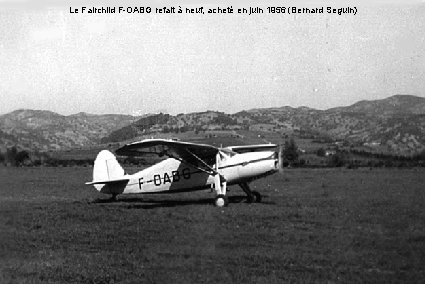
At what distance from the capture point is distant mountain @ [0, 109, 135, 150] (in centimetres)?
7000

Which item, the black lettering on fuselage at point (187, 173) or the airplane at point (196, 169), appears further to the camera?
the black lettering on fuselage at point (187, 173)

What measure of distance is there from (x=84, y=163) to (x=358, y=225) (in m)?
50.0

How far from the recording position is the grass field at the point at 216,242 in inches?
289

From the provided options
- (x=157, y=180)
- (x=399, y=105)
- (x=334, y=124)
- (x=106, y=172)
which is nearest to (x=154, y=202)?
(x=157, y=180)

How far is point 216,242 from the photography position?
945 cm

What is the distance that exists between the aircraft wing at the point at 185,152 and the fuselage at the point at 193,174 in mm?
239

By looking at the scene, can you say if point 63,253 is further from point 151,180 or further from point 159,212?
point 151,180

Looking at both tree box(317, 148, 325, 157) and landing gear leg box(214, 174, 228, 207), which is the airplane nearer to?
landing gear leg box(214, 174, 228, 207)

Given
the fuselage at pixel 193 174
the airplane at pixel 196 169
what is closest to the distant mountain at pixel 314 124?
the fuselage at pixel 193 174

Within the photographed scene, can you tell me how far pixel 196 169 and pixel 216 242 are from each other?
6970 mm

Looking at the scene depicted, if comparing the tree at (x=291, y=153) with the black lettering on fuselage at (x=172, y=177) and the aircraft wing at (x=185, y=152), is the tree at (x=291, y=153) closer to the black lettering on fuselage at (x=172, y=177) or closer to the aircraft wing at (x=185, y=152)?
the black lettering on fuselage at (x=172, y=177)

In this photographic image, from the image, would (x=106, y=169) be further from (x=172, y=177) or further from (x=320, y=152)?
(x=320, y=152)

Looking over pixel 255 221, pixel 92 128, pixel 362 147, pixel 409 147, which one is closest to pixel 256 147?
pixel 255 221

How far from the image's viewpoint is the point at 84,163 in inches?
2247
